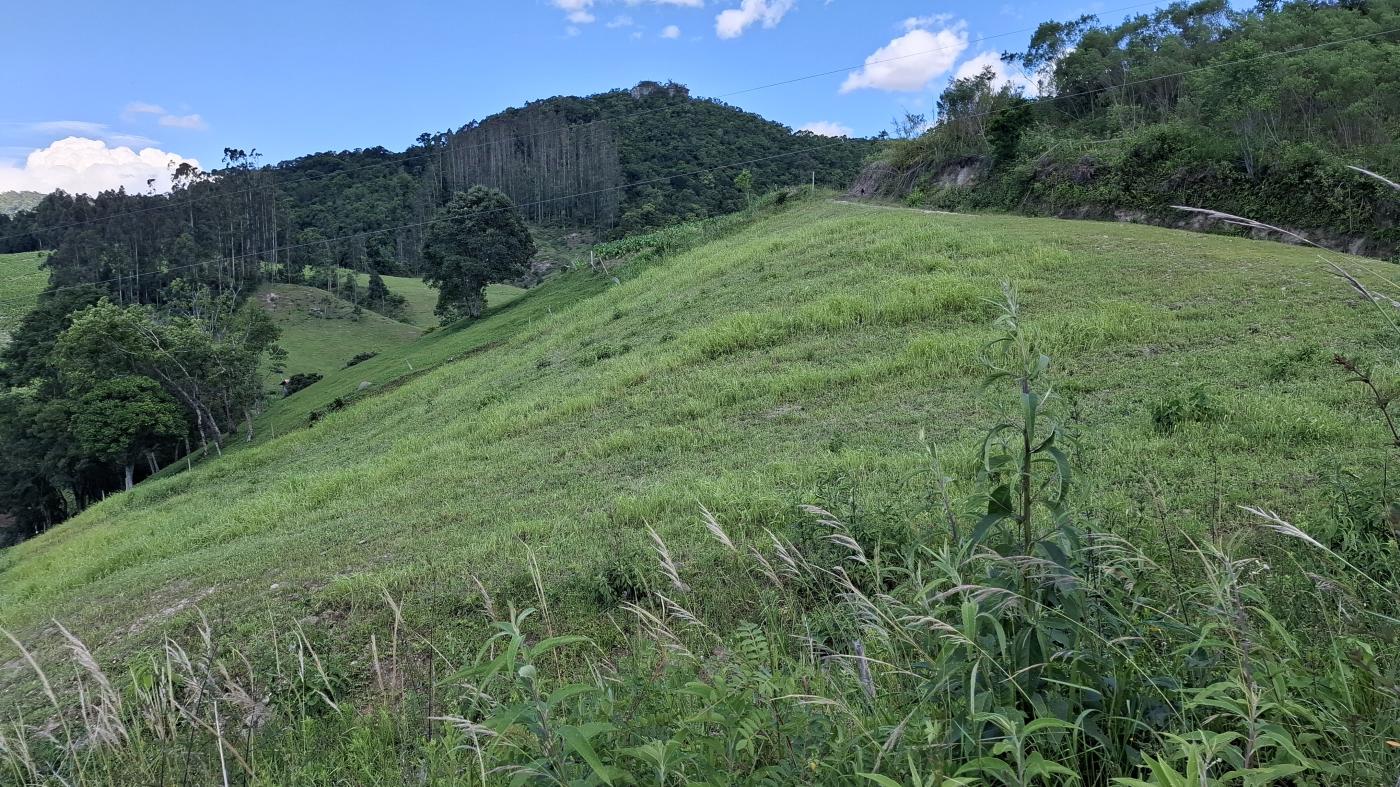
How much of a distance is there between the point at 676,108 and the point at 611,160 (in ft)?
42.9

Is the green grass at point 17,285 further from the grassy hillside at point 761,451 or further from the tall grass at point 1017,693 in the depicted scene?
the tall grass at point 1017,693

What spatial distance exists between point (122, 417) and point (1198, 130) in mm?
45882

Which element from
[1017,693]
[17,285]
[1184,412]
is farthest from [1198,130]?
[17,285]

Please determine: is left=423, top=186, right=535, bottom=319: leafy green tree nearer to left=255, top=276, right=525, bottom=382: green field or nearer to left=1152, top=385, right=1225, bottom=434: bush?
left=255, top=276, right=525, bottom=382: green field

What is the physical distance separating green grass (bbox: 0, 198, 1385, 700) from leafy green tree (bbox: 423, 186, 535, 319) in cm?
2988

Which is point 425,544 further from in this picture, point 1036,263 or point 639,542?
point 1036,263

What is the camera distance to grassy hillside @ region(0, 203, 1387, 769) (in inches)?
175

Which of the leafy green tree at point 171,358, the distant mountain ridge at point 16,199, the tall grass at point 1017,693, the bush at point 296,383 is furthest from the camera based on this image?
the distant mountain ridge at point 16,199

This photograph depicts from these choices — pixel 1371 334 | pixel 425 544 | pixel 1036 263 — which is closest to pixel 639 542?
pixel 425 544

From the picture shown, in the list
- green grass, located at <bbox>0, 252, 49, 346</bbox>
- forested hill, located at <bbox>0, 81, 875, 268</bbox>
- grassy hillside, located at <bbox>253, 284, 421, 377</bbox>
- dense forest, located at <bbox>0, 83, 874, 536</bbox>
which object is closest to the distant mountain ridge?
forested hill, located at <bbox>0, 81, 875, 268</bbox>

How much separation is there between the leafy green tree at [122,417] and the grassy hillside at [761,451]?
20.1 meters

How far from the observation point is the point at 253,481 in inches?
580

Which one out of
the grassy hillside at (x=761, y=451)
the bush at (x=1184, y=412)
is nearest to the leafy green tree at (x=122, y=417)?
the grassy hillside at (x=761, y=451)

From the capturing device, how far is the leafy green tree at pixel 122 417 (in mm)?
33438
